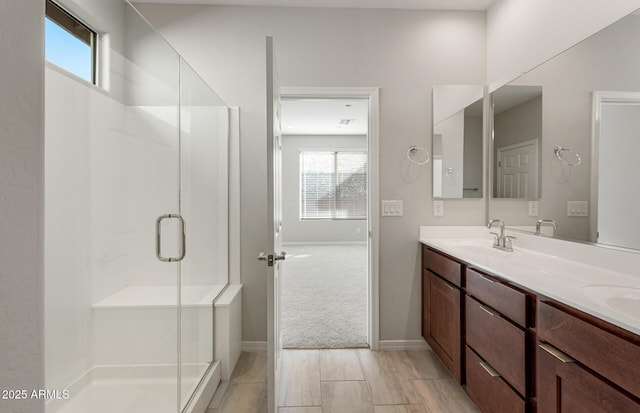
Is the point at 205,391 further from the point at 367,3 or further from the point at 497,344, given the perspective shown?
the point at 367,3

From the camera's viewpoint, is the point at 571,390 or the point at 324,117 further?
the point at 324,117

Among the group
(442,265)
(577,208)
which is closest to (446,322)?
(442,265)

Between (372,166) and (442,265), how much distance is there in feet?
3.04

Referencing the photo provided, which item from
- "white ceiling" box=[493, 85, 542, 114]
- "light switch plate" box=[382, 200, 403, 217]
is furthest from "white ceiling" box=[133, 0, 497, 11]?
"light switch plate" box=[382, 200, 403, 217]

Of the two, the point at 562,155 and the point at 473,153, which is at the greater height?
the point at 473,153

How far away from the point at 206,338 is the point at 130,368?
0.59m

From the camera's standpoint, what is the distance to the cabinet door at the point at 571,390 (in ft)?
3.09

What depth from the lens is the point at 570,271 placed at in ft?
5.45

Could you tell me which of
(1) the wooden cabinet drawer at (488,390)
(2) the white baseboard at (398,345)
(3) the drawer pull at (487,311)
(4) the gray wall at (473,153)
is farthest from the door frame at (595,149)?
(2) the white baseboard at (398,345)

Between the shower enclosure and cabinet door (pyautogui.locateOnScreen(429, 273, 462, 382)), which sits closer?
the shower enclosure

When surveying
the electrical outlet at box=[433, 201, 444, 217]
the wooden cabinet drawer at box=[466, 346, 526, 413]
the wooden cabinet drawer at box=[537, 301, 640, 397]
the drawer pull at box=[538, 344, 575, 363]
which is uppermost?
the electrical outlet at box=[433, 201, 444, 217]

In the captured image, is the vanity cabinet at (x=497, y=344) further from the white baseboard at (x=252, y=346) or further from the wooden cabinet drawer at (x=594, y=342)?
the white baseboard at (x=252, y=346)
